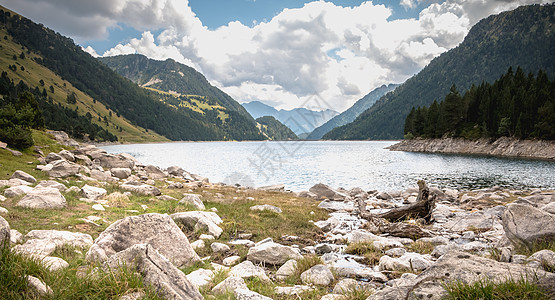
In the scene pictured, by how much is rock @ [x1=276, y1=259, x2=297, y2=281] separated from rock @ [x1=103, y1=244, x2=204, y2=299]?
3129 millimetres

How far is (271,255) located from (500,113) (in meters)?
97.6

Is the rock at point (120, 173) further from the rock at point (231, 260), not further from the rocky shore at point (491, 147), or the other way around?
the rocky shore at point (491, 147)

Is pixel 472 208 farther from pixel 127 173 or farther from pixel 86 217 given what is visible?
pixel 127 173

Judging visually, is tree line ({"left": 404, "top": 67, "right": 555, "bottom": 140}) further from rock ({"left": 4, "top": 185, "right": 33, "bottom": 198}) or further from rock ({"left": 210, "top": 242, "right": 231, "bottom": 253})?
rock ({"left": 4, "top": 185, "right": 33, "bottom": 198})

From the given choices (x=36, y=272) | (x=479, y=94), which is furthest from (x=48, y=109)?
(x=479, y=94)

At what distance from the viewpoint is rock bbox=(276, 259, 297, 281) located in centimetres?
716

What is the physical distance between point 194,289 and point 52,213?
10.3 meters

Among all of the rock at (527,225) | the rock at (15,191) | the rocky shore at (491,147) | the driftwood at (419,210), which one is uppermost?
the rocky shore at (491,147)

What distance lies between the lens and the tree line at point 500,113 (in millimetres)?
67438

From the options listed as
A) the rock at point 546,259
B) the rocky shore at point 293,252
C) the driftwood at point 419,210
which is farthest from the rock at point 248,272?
the driftwood at point 419,210

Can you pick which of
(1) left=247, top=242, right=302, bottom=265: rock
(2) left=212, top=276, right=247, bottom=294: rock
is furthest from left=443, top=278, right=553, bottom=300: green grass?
(1) left=247, top=242, right=302, bottom=265: rock

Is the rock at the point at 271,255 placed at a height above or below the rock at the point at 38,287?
below

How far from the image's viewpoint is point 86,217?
11266mm

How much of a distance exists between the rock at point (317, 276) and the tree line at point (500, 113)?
265 feet
